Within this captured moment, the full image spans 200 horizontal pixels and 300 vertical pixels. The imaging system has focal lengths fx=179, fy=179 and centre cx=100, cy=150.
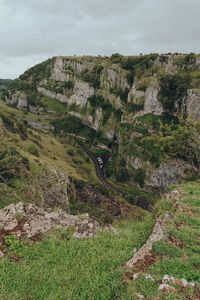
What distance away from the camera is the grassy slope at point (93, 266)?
19.6ft

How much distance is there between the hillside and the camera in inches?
258

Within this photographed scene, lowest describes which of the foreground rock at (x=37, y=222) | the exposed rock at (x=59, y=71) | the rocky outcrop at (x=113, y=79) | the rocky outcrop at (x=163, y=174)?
the rocky outcrop at (x=163, y=174)

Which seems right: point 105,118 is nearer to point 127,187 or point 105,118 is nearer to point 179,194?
point 127,187

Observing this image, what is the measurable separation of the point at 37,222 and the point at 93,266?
11.7 ft

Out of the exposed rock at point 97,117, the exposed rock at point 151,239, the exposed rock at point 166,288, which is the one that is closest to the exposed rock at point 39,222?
the exposed rock at point 151,239

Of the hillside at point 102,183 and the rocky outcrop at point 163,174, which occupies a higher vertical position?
the hillside at point 102,183

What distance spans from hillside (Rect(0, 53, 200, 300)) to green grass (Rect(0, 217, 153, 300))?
37mm

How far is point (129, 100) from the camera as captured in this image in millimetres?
110562

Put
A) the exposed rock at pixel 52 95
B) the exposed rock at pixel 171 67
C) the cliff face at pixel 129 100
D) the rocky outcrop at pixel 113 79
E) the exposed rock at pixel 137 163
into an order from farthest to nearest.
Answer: the exposed rock at pixel 52 95 → the rocky outcrop at pixel 113 79 → the exposed rock at pixel 171 67 → the exposed rock at pixel 137 163 → the cliff face at pixel 129 100

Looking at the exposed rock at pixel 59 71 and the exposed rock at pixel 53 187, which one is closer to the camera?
the exposed rock at pixel 53 187

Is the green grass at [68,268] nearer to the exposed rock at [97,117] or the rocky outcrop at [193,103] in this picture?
the rocky outcrop at [193,103]

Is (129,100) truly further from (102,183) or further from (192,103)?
(102,183)

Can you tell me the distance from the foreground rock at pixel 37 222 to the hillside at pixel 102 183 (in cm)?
5

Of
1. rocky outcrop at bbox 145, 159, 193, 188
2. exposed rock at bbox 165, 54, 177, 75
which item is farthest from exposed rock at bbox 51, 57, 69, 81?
rocky outcrop at bbox 145, 159, 193, 188
